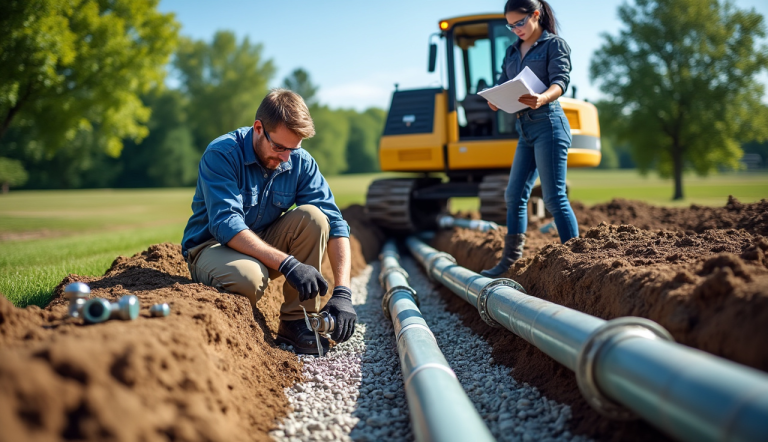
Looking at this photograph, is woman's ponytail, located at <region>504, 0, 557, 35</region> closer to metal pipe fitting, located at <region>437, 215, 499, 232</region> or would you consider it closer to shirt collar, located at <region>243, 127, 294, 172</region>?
shirt collar, located at <region>243, 127, 294, 172</region>

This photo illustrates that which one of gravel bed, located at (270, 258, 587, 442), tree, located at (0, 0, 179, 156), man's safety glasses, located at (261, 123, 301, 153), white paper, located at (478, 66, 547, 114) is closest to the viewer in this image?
gravel bed, located at (270, 258, 587, 442)

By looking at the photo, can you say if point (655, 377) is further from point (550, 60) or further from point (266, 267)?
point (550, 60)

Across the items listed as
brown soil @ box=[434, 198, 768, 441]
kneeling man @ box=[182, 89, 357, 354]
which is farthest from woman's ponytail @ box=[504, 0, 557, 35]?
kneeling man @ box=[182, 89, 357, 354]

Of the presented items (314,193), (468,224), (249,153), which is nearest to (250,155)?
(249,153)

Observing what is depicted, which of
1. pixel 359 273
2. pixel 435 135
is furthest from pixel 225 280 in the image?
pixel 435 135

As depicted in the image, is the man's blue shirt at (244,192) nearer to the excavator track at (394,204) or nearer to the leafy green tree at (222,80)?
the excavator track at (394,204)

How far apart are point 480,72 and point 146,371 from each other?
8.01 m

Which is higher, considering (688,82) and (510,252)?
(688,82)

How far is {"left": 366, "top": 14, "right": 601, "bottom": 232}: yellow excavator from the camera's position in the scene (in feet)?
24.6

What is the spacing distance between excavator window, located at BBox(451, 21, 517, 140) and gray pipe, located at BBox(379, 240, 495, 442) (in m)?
5.21

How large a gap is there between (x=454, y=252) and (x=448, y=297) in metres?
1.64

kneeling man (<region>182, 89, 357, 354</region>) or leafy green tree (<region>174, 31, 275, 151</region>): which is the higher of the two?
leafy green tree (<region>174, 31, 275, 151</region>)

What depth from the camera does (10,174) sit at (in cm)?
3716

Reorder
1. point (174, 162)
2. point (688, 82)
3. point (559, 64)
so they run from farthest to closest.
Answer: point (174, 162) → point (688, 82) → point (559, 64)
